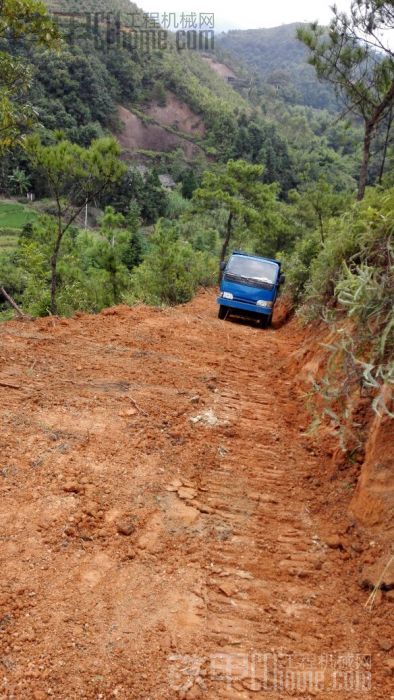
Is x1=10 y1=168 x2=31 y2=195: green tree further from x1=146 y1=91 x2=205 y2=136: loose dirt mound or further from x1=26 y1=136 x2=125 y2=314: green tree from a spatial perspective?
x1=146 y1=91 x2=205 y2=136: loose dirt mound

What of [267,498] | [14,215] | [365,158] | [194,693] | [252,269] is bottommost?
[14,215]

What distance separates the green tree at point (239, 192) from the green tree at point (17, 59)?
14080mm

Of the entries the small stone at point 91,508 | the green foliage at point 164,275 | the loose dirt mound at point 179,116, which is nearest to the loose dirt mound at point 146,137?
the loose dirt mound at point 179,116

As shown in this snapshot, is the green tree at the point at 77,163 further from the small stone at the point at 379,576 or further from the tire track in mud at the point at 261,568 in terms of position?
the small stone at the point at 379,576

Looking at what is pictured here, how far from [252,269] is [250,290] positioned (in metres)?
0.73

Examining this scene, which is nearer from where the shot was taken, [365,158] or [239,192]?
→ [365,158]

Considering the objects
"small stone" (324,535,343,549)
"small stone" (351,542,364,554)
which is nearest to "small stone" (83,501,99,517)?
"small stone" (324,535,343,549)

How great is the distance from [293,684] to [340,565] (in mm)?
935

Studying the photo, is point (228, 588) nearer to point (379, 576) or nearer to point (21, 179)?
point (379, 576)

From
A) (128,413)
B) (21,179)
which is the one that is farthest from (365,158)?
(21,179)

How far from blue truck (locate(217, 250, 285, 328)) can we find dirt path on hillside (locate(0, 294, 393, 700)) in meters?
6.37

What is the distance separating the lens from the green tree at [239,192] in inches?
855

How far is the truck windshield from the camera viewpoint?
12.2 metres

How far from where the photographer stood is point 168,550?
3.31m
